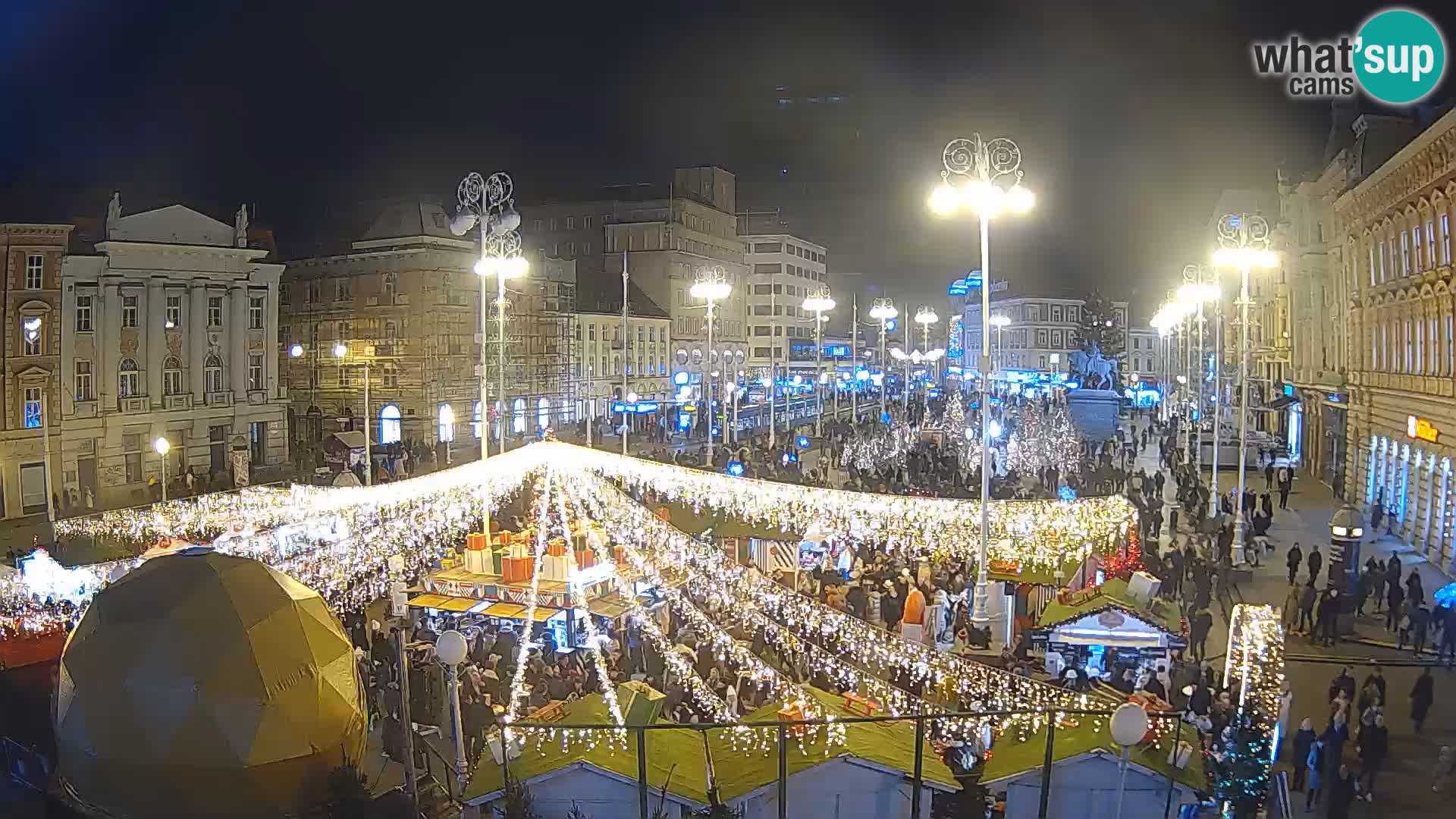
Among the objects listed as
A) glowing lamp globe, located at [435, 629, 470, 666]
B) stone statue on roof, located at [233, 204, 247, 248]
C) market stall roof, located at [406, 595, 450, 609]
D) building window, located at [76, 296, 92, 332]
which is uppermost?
stone statue on roof, located at [233, 204, 247, 248]

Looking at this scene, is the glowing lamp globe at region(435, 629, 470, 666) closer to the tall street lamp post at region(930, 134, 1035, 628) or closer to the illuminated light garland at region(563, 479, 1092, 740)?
the illuminated light garland at region(563, 479, 1092, 740)

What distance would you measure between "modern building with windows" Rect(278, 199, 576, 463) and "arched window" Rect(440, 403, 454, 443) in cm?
5

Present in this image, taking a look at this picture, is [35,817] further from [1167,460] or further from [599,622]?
[1167,460]

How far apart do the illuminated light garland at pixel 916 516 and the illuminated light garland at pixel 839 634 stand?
4.99 ft

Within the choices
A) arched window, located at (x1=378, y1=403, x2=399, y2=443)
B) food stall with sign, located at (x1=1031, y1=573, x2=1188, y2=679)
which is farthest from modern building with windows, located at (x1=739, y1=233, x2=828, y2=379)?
food stall with sign, located at (x1=1031, y1=573, x2=1188, y2=679)

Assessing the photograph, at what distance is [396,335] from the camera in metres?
52.5

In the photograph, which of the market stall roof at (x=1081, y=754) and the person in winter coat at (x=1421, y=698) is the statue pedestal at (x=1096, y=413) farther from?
the market stall roof at (x=1081, y=754)

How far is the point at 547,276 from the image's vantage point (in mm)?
61312

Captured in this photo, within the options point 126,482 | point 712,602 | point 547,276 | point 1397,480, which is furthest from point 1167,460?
point 126,482

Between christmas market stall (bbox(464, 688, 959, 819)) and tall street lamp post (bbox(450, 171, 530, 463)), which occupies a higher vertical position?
tall street lamp post (bbox(450, 171, 530, 463))

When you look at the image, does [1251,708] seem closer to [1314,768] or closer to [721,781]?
[1314,768]

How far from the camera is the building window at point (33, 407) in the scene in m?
35.5

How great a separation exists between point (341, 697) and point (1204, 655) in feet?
45.3

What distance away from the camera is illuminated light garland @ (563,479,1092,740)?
12.9 meters
